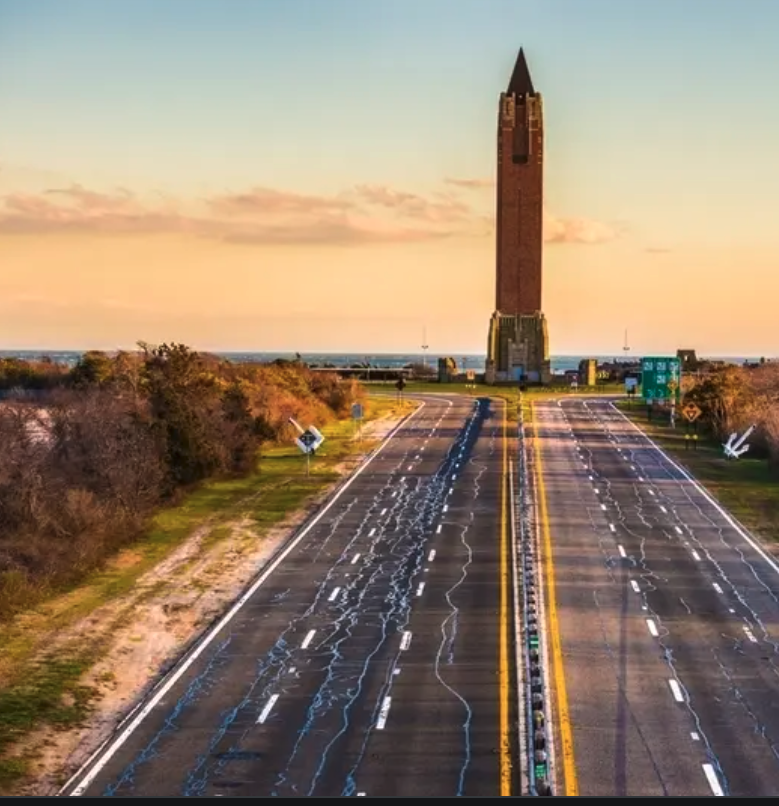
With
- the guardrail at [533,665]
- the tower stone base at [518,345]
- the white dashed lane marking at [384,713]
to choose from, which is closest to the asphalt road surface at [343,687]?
the white dashed lane marking at [384,713]

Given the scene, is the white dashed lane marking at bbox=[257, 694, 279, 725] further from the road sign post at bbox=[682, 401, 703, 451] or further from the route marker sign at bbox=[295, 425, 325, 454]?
the road sign post at bbox=[682, 401, 703, 451]

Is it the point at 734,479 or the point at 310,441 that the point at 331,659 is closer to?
the point at 310,441

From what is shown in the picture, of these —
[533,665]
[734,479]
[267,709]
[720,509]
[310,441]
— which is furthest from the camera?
[734,479]

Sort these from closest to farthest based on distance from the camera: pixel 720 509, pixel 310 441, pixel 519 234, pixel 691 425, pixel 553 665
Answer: pixel 553 665 → pixel 720 509 → pixel 310 441 → pixel 691 425 → pixel 519 234

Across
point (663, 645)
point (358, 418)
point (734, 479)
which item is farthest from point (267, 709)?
point (358, 418)

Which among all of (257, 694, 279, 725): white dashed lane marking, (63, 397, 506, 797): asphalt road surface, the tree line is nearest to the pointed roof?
the tree line

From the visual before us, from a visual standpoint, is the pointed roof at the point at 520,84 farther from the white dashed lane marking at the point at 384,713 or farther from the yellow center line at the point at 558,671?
the white dashed lane marking at the point at 384,713
